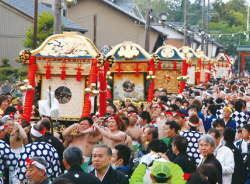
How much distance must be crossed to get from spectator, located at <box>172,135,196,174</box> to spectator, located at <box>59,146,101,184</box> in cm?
163

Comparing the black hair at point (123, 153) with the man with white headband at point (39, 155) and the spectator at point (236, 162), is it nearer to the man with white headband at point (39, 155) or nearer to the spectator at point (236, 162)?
the man with white headband at point (39, 155)

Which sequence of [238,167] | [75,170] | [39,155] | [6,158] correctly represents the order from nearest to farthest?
[75,170] < [39,155] < [6,158] < [238,167]

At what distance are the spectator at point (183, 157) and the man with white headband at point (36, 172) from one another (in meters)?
1.98

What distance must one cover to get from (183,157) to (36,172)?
219 cm

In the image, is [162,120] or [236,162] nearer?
[236,162]

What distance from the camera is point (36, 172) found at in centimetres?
488

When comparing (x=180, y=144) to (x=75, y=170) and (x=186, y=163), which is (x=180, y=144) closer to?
(x=186, y=163)

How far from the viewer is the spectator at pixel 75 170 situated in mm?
4621

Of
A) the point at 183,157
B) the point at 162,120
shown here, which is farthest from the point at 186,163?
the point at 162,120

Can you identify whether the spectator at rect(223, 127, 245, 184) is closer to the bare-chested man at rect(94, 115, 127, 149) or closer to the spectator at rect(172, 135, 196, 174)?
the spectator at rect(172, 135, 196, 174)

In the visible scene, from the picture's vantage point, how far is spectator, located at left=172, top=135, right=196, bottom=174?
5.90 m

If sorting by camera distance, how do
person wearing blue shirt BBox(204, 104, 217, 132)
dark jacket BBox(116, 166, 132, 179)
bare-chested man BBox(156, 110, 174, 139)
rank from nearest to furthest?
dark jacket BBox(116, 166, 132, 179)
bare-chested man BBox(156, 110, 174, 139)
person wearing blue shirt BBox(204, 104, 217, 132)

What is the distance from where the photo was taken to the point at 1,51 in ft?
78.3

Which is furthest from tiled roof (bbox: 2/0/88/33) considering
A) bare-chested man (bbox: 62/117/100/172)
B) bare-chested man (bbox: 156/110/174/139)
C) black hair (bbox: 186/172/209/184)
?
black hair (bbox: 186/172/209/184)
